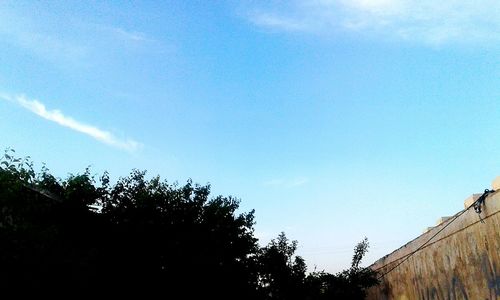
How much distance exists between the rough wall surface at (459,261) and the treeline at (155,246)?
2.77 m

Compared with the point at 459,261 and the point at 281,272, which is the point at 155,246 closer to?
the point at 281,272

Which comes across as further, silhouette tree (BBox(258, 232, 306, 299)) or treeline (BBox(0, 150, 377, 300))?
silhouette tree (BBox(258, 232, 306, 299))

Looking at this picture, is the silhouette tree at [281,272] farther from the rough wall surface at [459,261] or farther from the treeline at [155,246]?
the rough wall surface at [459,261]

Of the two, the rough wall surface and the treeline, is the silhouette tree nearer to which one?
the treeline

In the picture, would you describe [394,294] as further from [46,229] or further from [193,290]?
[46,229]

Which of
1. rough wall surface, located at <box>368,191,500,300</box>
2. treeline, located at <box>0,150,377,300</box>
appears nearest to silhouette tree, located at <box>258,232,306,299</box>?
treeline, located at <box>0,150,377,300</box>

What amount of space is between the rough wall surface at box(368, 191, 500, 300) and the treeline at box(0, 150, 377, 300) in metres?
2.77

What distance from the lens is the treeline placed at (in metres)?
10.4

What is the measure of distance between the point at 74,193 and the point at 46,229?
384cm

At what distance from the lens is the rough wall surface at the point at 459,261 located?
809cm

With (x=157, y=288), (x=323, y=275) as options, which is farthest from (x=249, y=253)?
(x=157, y=288)

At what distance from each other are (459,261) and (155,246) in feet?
28.3

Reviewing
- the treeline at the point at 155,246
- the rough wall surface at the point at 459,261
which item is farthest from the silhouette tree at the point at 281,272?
the rough wall surface at the point at 459,261

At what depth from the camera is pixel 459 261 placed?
945 cm
